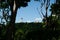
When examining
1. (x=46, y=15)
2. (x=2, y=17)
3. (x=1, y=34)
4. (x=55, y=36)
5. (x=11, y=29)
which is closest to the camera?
(x=11, y=29)

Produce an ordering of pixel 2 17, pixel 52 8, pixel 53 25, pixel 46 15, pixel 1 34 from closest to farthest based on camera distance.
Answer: pixel 1 34
pixel 53 25
pixel 46 15
pixel 52 8
pixel 2 17

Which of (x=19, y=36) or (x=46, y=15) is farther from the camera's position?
(x=46, y=15)

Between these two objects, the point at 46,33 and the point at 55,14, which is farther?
the point at 55,14

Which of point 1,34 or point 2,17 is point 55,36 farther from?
point 2,17

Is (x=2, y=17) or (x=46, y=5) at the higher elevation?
(x=46, y=5)

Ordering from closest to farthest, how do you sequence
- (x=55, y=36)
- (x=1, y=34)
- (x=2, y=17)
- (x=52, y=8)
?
1. (x=55, y=36)
2. (x=1, y=34)
3. (x=52, y=8)
4. (x=2, y=17)

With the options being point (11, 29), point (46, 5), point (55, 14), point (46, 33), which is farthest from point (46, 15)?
point (11, 29)

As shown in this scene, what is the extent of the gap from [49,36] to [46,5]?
751 cm

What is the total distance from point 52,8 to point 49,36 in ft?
35.0

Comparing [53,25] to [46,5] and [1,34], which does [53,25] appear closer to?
[46,5]

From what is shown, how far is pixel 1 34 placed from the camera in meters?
16.8

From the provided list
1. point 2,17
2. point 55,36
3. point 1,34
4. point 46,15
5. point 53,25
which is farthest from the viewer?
point 2,17

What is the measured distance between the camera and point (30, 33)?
50.9 feet

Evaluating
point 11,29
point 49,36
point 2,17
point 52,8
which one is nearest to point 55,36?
point 49,36
